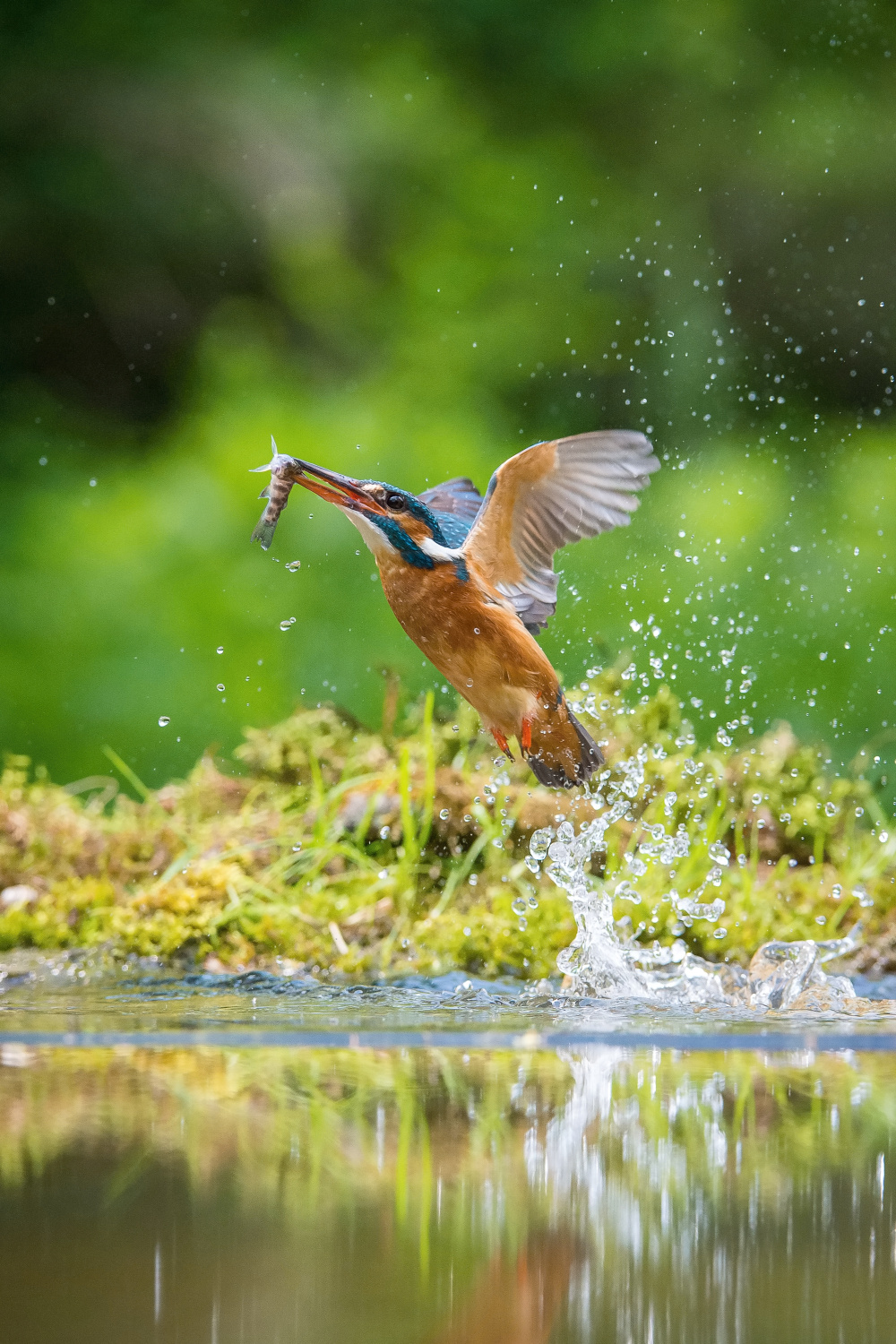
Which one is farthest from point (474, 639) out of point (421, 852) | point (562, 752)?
point (421, 852)

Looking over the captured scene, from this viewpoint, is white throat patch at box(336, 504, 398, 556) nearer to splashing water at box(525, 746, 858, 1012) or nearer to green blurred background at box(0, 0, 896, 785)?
splashing water at box(525, 746, 858, 1012)

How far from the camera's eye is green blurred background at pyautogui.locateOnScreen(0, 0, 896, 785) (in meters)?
5.25

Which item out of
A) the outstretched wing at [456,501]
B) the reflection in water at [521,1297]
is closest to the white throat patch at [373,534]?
the outstretched wing at [456,501]

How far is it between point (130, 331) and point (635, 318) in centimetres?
203

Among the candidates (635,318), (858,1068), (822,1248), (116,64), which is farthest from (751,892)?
(116,64)

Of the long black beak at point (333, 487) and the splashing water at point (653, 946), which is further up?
the long black beak at point (333, 487)

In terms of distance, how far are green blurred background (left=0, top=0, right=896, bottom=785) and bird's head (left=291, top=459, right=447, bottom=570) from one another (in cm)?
284

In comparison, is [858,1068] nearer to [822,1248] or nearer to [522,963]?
[822,1248]

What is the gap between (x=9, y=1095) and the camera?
1.61 m

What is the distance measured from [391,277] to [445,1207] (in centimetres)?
496

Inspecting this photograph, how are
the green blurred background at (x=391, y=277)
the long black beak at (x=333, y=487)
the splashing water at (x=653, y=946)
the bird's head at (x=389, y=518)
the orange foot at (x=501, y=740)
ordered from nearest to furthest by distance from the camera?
the long black beak at (x=333, y=487)
the bird's head at (x=389, y=518)
the orange foot at (x=501, y=740)
the splashing water at (x=653, y=946)
the green blurred background at (x=391, y=277)

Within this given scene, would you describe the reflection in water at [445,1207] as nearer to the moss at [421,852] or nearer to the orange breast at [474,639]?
the orange breast at [474,639]

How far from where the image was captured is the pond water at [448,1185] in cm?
99

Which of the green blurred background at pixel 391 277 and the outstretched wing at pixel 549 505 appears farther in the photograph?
the green blurred background at pixel 391 277
